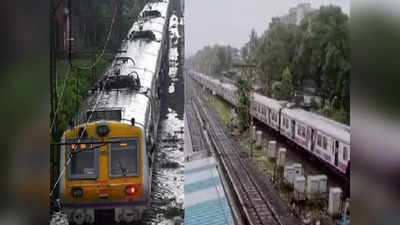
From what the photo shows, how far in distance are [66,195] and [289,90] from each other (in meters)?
1.30

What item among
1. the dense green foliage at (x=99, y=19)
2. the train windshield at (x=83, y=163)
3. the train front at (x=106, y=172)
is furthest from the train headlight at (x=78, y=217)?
the dense green foliage at (x=99, y=19)

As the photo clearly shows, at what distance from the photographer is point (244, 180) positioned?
9.05 feet

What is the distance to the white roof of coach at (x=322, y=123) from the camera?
269cm

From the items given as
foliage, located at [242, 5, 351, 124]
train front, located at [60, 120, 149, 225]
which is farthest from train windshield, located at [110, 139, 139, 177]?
foliage, located at [242, 5, 351, 124]

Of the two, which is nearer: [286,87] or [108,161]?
[108,161]

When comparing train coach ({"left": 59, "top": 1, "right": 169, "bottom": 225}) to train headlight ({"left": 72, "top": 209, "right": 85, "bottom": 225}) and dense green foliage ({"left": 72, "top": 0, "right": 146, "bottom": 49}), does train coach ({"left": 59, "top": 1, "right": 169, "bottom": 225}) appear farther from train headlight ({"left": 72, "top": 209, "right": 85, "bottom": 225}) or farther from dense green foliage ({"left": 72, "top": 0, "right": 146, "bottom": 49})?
dense green foliage ({"left": 72, "top": 0, "right": 146, "bottom": 49})

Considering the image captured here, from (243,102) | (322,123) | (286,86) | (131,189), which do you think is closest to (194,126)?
(243,102)

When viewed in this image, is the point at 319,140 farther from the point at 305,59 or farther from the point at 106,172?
the point at 106,172

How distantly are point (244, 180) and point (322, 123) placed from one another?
507 millimetres

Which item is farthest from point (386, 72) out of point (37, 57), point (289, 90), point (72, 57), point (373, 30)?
point (37, 57)

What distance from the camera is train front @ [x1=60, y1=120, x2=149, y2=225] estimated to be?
262 cm

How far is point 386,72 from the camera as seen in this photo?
2.67 metres

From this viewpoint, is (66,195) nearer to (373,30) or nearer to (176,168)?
(176,168)

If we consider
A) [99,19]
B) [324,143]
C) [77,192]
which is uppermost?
[99,19]
